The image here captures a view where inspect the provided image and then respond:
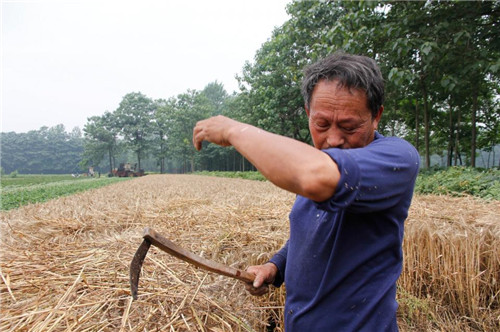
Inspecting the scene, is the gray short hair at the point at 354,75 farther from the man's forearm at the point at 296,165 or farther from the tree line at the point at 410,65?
the tree line at the point at 410,65

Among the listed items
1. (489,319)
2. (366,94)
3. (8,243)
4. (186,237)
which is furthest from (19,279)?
(489,319)

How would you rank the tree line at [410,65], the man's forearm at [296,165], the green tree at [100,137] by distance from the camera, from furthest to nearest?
the green tree at [100,137] < the tree line at [410,65] < the man's forearm at [296,165]

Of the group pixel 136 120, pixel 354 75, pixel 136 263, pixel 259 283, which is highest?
pixel 136 120

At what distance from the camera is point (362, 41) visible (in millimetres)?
6738

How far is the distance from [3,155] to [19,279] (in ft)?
275

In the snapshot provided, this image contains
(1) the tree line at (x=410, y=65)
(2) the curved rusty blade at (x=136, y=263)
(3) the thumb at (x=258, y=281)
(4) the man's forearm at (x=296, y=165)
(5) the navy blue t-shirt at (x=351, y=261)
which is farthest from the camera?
(1) the tree line at (x=410, y=65)

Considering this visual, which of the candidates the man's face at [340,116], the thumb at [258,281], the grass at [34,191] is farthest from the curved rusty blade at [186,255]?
the grass at [34,191]

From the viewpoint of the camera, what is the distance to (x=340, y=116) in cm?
91

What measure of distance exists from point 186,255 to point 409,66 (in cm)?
1118

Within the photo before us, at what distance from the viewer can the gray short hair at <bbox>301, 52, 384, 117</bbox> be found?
0.88 m

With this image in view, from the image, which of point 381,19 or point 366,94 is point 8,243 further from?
point 381,19

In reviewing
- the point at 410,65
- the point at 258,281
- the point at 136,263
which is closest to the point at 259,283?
the point at 258,281

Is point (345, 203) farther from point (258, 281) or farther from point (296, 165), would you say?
point (258, 281)

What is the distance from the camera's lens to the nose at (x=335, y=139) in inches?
37.2
